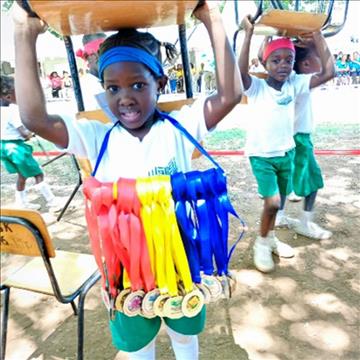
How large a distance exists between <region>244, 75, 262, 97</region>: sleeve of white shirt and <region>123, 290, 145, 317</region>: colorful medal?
1.81 m

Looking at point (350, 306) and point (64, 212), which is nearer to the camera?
point (350, 306)

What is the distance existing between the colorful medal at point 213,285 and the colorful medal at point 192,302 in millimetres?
40

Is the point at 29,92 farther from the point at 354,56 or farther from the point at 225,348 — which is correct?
the point at 354,56

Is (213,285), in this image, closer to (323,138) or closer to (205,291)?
(205,291)

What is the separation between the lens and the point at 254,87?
2664 millimetres

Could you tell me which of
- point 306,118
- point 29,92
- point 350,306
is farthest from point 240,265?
point 29,92

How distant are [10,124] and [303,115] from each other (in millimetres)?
2868

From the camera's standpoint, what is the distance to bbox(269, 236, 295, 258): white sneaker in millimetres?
2836

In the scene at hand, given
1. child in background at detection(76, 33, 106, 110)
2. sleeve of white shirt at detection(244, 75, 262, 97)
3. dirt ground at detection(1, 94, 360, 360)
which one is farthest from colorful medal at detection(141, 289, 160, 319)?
sleeve of white shirt at detection(244, 75, 262, 97)

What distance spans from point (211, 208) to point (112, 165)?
0.37m

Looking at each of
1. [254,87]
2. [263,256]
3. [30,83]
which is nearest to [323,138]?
[254,87]

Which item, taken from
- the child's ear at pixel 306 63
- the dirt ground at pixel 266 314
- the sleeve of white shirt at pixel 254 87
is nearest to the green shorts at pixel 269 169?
the sleeve of white shirt at pixel 254 87

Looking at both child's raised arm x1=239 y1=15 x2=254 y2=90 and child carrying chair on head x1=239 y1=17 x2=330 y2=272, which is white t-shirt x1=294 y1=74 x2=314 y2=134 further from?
child's raised arm x1=239 y1=15 x2=254 y2=90

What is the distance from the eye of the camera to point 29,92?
46.4 inches
